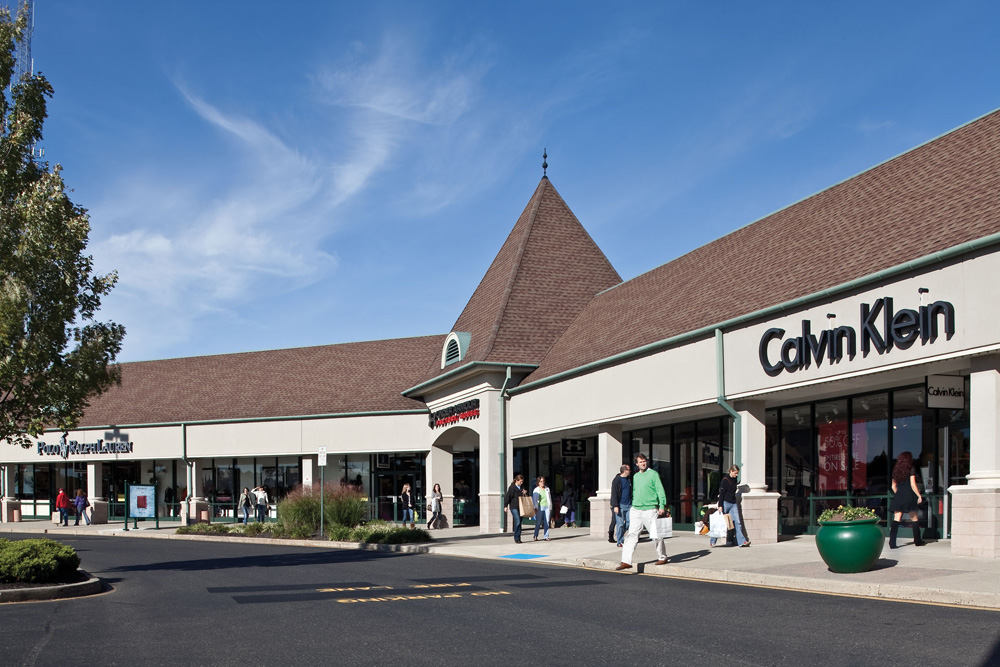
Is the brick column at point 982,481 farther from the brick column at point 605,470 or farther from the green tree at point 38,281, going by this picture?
the green tree at point 38,281

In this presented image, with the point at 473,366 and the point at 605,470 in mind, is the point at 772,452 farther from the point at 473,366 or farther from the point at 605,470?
the point at 473,366

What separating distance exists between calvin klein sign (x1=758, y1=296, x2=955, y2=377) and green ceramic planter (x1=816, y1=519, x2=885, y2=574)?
358cm

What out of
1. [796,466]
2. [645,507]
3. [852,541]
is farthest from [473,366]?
[852,541]

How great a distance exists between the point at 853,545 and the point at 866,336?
4.65m

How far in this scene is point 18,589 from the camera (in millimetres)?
13375

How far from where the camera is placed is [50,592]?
13672 millimetres

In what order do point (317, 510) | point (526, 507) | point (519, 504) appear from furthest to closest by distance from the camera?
point (317, 510)
point (526, 507)
point (519, 504)

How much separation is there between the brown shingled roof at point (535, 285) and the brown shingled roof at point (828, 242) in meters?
3.25

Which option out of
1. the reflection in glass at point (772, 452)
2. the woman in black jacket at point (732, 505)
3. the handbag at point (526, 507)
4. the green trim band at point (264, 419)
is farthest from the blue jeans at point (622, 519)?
the green trim band at point (264, 419)

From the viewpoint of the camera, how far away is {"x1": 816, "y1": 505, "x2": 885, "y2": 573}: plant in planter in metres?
13.4

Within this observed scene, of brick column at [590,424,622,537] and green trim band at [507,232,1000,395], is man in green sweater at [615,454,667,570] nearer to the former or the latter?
green trim band at [507,232,1000,395]

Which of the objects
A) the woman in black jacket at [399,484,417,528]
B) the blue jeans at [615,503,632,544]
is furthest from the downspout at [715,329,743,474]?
the woman in black jacket at [399,484,417,528]

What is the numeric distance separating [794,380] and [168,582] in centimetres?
1148

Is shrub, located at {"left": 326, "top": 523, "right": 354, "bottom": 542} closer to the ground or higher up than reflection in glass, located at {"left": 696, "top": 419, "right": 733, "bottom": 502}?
closer to the ground
